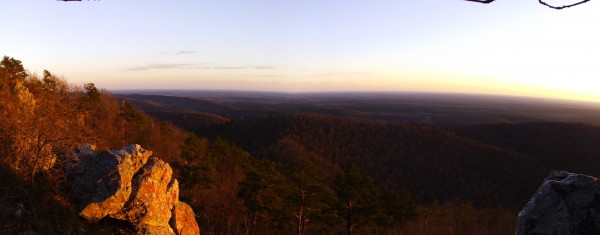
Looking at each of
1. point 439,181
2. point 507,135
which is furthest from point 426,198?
point 507,135

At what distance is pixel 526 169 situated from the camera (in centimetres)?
8981

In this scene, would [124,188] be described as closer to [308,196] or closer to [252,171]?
[252,171]

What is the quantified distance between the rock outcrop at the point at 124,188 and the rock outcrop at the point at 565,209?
1155 cm

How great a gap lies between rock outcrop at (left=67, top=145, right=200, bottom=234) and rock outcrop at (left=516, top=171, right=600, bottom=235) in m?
11.6

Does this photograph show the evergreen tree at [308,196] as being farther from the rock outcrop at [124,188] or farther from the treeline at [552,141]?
the treeline at [552,141]

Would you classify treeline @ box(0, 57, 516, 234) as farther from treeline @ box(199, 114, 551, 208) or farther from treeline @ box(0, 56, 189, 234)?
treeline @ box(199, 114, 551, 208)

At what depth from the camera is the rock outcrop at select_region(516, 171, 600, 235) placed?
21.7 ft

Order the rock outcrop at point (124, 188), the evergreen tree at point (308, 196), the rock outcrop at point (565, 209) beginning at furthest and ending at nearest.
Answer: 1. the evergreen tree at point (308, 196)
2. the rock outcrop at point (124, 188)
3. the rock outcrop at point (565, 209)

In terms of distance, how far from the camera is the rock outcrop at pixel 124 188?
39.6 feet

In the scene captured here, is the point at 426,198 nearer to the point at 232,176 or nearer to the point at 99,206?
the point at 232,176

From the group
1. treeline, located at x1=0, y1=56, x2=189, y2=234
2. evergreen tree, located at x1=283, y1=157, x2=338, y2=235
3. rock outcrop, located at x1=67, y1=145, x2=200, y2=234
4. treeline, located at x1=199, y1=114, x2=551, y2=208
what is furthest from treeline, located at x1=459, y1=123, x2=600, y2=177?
treeline, located at x1=0, y1=56, x2=189, y2=234

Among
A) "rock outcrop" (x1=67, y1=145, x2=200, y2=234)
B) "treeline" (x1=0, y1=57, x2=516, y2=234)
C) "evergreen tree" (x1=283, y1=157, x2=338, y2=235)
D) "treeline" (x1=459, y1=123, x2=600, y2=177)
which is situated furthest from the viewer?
"treeline" (x1=459, y1=123, x2=600, y2=177)

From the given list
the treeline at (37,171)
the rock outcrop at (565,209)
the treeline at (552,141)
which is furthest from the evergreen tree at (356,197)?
the treeline at (552,141)

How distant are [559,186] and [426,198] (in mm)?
72828
